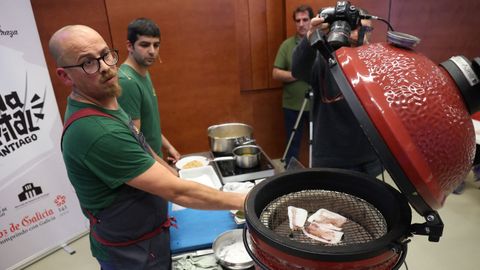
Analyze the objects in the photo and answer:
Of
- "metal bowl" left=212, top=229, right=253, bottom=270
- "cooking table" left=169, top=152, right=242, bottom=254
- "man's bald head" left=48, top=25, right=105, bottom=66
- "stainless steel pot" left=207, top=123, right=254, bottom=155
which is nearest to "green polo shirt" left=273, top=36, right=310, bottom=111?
"stainless steel pot" left=207, top=123, right=254, bottom=155

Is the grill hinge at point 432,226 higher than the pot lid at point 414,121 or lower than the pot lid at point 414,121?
lower

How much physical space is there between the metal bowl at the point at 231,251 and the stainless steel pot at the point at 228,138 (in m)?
0.81

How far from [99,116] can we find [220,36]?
246cm

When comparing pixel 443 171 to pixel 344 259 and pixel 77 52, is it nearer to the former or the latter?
pixel 344 259

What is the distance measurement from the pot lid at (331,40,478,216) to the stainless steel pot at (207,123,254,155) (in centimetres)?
150

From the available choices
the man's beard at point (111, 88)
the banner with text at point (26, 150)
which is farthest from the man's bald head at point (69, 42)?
the banner with text at point (26, 150)

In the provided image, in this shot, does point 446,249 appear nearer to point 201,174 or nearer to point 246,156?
point 246,156

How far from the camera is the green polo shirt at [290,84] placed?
3.44 meters

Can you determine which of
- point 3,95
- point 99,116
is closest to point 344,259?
point 99,116

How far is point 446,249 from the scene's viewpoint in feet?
8.44

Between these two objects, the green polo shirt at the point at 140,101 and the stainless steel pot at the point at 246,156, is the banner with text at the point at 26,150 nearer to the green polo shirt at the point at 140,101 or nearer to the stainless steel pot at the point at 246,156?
the green polo shirt at the point at 140,101

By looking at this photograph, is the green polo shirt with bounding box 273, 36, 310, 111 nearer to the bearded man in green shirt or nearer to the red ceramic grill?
the bearded man in green shirt

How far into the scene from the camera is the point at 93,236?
4.46 ft

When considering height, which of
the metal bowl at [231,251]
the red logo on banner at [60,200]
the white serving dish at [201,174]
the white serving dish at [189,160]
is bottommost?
the red logo on banner at [60,200]
